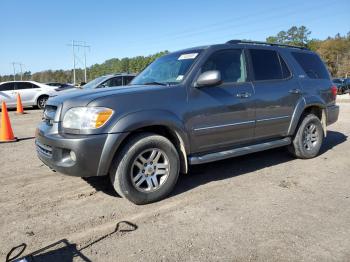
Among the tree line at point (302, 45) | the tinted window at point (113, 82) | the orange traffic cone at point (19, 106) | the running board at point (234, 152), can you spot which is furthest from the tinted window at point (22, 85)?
the tree line at point (302, 45)

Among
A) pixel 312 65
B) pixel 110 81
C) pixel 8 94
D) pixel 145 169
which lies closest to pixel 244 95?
pixel 145 169

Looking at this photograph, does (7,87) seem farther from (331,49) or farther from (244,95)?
(331,49)

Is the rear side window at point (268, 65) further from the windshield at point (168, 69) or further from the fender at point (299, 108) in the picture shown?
the windshield at point (168, 69)

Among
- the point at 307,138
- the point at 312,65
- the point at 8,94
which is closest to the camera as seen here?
the point at 307,138

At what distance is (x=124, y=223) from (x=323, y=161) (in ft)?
12.9

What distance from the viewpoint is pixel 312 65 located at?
627 centimetres

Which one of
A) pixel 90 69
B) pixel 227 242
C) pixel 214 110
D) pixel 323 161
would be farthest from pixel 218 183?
pixel 90 69

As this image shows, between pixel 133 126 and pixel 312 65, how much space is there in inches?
157

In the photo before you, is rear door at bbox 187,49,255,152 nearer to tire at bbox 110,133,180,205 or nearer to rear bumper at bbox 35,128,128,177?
tire at bbox 110,133,180,205

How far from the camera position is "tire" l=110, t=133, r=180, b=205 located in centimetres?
387

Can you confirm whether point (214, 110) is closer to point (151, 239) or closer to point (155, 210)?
point (155, 210)

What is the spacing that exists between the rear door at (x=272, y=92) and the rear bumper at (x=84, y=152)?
2.33 m

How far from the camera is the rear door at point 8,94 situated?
16812 mm

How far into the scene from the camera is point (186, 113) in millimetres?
Result: 4258
